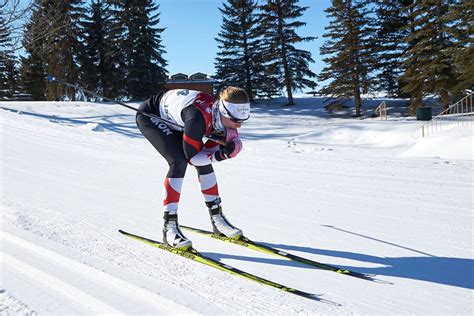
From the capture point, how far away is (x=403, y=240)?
3676 millimetres

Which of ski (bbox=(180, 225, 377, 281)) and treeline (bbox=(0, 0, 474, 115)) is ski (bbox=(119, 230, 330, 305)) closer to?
ski (bbox=(180, 225, 377, 281))

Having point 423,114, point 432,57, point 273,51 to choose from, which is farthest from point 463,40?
point 273,51

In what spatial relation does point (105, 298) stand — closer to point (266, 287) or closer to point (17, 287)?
point (17, 287)

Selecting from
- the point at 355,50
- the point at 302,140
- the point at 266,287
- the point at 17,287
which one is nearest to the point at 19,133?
the point at 302,140

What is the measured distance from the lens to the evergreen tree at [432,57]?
2406 cm

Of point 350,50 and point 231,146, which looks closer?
point 231,146

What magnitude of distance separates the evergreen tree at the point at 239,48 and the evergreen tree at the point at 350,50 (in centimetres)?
722

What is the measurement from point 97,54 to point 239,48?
12.5 metres

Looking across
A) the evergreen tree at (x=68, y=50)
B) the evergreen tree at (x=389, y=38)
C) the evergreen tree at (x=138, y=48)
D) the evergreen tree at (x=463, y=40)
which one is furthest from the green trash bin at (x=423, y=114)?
the evergreen tree at (x=68, y=50)

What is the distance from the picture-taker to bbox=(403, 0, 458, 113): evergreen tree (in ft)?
78.9

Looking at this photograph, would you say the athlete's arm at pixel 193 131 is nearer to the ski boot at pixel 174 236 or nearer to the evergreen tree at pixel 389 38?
the ski boot at pixel 174 236

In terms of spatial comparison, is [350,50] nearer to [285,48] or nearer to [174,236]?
[285,48]

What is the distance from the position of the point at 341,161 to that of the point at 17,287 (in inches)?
251

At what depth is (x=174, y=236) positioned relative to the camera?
139 inches
